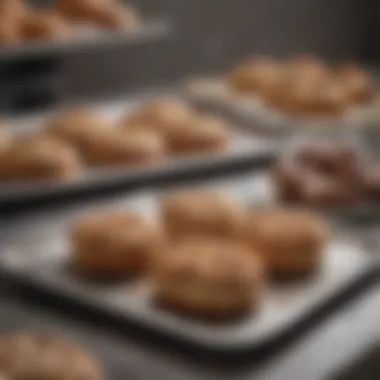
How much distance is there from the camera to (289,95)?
133cm

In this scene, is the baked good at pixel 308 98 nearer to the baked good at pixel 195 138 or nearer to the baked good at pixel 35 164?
the baked good at pixel 195 138

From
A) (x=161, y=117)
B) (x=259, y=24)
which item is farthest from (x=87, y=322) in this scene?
(x=259, y=24)

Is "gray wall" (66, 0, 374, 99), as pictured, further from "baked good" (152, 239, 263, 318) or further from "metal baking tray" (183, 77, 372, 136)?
"baked good" (152, 239, 263, 318)

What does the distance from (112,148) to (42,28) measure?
13.1 inches

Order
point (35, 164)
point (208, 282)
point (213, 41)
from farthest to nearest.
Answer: point (213, 41)
point (35, 164)
point (208, 282)

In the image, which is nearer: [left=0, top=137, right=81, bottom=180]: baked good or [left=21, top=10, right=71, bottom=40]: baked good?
[left=0, top=137, right=81, bottom=180]: baked good

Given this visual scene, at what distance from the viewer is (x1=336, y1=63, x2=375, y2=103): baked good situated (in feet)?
4.59

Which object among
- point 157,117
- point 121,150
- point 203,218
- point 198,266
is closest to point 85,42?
point 157,117

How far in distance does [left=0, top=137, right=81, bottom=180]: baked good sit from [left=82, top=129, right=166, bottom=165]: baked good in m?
0.05

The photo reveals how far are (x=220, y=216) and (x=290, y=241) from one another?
75 millimetres

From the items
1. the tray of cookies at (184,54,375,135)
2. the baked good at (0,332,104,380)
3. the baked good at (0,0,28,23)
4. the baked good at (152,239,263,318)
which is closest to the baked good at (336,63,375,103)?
the tray of cookies at (184,54,375,135)

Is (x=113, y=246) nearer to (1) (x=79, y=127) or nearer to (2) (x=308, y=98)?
(1) (x=79, y=127)

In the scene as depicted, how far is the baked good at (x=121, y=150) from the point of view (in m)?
1.04

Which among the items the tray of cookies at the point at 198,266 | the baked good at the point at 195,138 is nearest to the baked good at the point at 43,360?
the tray of cookies at the point at 198,266
